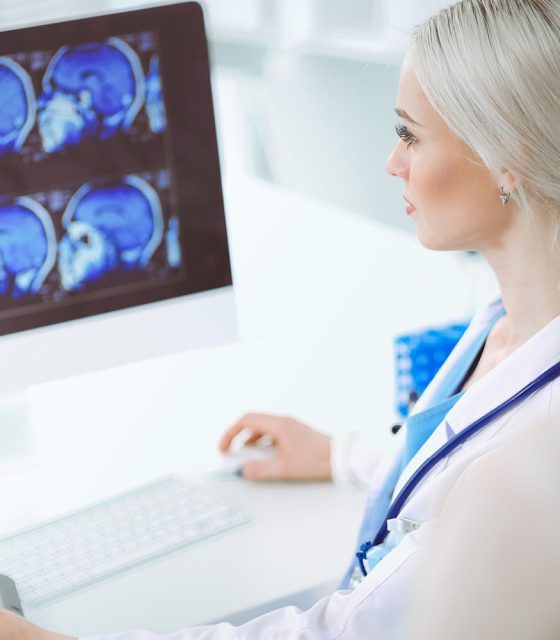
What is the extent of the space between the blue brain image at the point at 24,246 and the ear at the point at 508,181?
50cm

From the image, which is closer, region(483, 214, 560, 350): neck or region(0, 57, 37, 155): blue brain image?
region(483, 214, 560, 350): neck

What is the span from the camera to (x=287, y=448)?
4.08ft

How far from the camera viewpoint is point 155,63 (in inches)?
47.3

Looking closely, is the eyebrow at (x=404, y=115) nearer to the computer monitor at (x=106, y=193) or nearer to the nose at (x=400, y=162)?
the nose at (x=400, y=162)

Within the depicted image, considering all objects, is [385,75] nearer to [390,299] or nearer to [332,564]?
[390,299]

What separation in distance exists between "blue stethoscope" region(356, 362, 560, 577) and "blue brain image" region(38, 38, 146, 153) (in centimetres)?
52

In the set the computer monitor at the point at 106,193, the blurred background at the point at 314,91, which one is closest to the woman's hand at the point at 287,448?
the computer monitor at the point at 106,193

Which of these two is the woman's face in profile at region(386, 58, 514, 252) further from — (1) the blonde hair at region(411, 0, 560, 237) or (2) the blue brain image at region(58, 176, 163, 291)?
(2) the blue brain image at region(58, 176, 163, 291)

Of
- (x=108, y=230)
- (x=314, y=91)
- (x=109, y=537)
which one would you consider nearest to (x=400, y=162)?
(x=108, y=230)

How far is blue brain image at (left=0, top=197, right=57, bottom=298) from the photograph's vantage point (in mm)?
1158

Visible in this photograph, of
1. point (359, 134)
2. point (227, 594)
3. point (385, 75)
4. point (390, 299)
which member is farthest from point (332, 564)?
point (359, 134)

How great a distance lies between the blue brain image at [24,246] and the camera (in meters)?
1.16

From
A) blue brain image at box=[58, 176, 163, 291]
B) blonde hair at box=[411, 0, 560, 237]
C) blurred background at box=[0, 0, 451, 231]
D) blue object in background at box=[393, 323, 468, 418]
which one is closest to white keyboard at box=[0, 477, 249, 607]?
blue brain image at box=[58, 176, 163, 291]

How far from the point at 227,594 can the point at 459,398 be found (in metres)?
0.30
